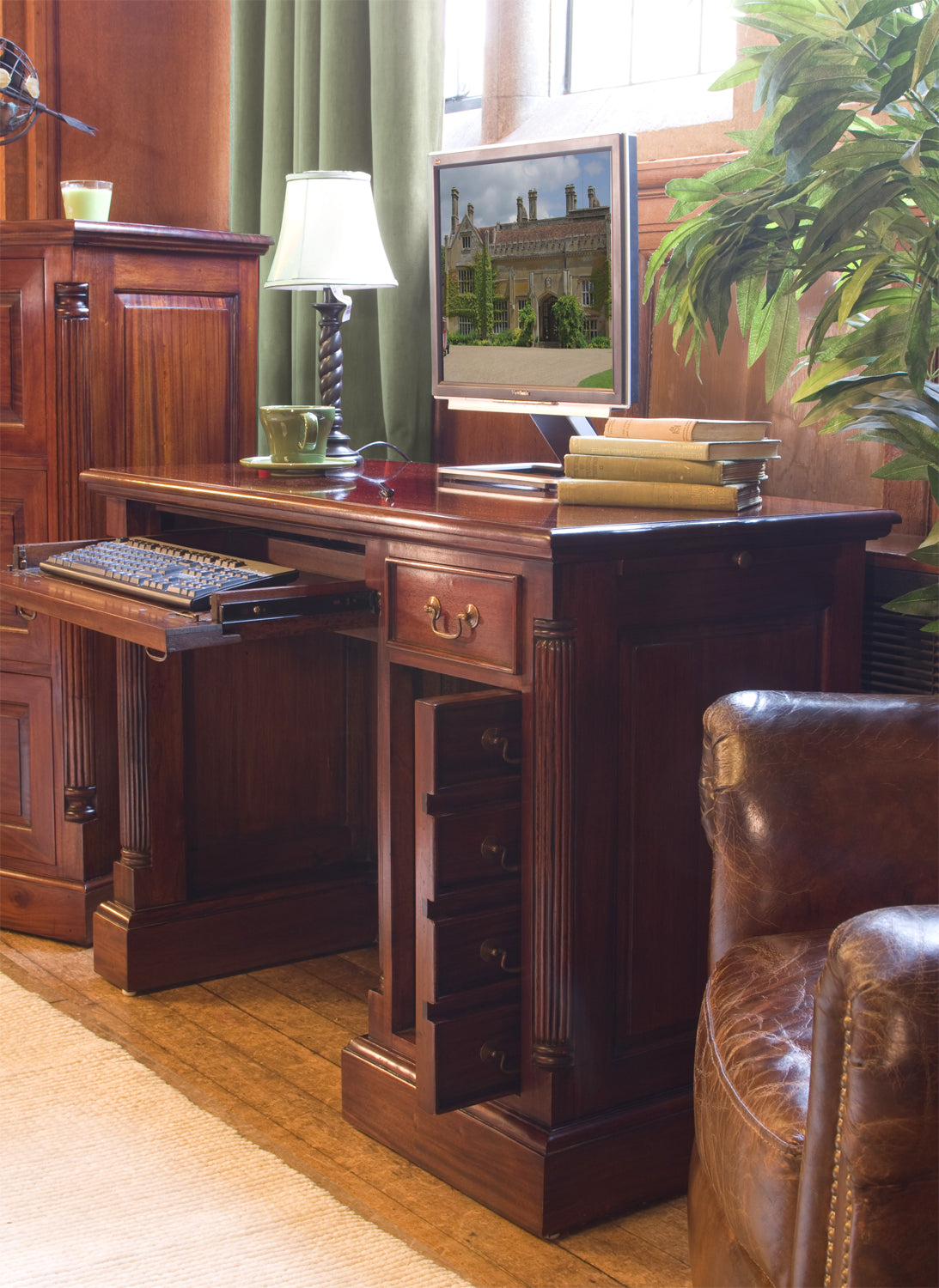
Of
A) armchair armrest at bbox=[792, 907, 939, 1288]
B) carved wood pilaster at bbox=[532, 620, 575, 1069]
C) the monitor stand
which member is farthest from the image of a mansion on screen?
armchair armrest at bbox=[792, 907, 939, 1288]

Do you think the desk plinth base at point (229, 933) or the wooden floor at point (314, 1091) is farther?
the desk plinth base at point (229, 933)

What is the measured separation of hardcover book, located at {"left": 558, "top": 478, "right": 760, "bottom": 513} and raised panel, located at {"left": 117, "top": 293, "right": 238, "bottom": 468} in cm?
117

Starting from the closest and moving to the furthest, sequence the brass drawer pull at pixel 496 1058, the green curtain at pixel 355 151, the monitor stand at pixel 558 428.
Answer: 1. the brass drawer pull at pixel 496 1058
2. the monitor stand at pixel 558 428
3. the green curtain at pixel 355 151

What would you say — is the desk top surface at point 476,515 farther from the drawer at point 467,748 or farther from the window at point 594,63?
the window at point 594,63

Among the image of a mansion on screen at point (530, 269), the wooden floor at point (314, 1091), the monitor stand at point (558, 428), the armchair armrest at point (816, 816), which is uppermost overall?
the image of a mansion on screen at point (530, 269)

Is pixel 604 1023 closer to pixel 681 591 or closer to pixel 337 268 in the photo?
Answer: pixel 681 591

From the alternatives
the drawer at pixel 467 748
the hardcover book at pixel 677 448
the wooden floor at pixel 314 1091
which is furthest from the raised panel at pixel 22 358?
the drawer at pixel 467 748

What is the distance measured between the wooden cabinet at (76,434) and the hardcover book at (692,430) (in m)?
1.22

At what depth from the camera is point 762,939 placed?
1524 mm

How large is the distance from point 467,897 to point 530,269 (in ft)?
3.17

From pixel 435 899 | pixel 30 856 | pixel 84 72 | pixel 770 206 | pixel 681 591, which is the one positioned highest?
pixel 84 72

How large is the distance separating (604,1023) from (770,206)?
99 cm

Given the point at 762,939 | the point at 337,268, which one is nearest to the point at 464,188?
the point at 337,268

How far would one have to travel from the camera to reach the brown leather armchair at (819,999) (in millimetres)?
1073
